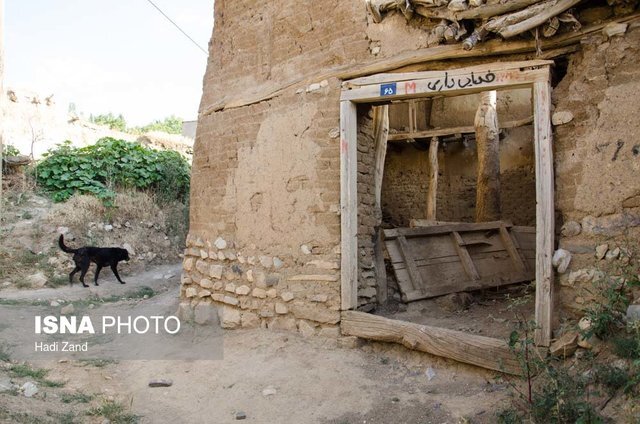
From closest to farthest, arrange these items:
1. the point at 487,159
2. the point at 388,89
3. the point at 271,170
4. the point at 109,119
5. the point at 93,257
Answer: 1. the point at 388,89
2. the point at 271,170
3. the point at 93,257
4. the point at 487,159
5. the point at 109,119

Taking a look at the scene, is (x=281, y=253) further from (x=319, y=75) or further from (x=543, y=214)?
(x=543, y=214)

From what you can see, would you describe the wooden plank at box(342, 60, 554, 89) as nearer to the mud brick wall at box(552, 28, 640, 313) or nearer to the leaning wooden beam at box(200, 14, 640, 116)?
the leaning wooden beam at box(200, 14, 640, 116)

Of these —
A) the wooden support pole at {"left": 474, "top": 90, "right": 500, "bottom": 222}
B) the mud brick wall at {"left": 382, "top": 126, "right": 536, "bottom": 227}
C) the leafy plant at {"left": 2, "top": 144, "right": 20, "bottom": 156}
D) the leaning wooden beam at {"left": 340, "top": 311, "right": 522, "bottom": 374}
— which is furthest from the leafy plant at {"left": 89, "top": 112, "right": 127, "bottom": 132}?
the leaning wooden beam at {"left": 340, "top": 311, "right": 522, "bottom": 374}

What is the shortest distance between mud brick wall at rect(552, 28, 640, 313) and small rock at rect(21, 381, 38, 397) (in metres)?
3.99

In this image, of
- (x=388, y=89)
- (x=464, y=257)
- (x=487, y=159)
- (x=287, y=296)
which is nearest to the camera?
(x=388, y=89)

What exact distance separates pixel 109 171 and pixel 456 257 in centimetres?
806

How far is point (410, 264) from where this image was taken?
5594mm

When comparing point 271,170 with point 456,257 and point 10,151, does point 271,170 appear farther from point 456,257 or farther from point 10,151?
point 10,151

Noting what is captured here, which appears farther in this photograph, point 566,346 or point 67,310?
point 67,310

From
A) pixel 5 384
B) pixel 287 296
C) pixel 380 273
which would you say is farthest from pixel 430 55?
pixel 5 384

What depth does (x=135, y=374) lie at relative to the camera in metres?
4.78

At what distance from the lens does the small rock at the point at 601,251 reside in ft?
11.1

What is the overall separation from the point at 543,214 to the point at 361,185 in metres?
1.82

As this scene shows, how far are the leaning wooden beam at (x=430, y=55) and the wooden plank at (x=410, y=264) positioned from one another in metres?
2.00
